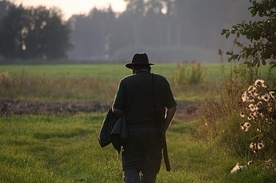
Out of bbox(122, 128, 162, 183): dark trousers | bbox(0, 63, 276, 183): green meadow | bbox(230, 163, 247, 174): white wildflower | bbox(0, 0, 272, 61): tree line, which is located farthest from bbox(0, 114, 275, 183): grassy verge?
bbox(0, 0, 272, 61): tree line

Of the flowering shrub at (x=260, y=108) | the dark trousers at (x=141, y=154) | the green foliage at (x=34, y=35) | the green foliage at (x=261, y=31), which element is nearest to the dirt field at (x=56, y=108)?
the flowering shrub at (x=260, y=108)

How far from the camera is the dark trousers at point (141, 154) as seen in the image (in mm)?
7129

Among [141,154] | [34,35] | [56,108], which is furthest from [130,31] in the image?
[141,154]

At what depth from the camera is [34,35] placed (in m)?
81.3

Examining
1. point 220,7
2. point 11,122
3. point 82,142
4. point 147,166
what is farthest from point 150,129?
point 220,7

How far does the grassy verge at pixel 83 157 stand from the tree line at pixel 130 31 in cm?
5653

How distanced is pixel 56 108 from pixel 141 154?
54.0 ft

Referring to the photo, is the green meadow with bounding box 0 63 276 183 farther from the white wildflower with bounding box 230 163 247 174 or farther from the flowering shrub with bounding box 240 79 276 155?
the flowering shrub with bounding box 240 79 276 155

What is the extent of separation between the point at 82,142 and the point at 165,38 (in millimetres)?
127904

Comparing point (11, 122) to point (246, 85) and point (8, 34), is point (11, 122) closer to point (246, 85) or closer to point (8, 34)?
point (246, 85)

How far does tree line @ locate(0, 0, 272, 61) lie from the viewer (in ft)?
265

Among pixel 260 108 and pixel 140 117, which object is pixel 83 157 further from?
pixel 140 117

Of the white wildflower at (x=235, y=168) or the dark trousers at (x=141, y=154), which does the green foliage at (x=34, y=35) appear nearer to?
the white wildflower at (x=235, y=168)

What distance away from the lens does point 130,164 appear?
7172 millimetres
